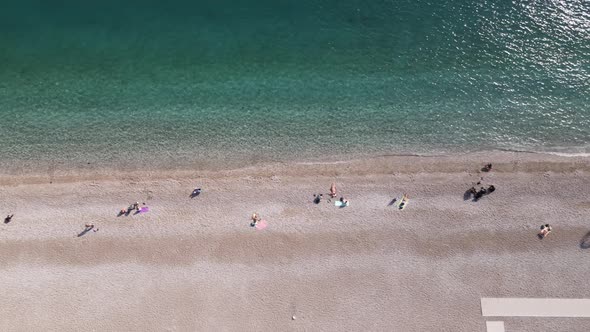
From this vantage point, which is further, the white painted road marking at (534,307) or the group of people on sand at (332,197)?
the group of people on sand at (332,197)

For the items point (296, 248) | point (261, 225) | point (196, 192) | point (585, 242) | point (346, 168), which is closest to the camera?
point (585, 242)

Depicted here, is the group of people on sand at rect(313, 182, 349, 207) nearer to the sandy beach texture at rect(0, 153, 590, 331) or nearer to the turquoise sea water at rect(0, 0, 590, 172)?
the sandy beach texture at rect(0, 153, 590, 331)

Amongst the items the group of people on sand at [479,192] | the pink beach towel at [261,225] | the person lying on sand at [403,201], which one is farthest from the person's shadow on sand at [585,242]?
the pink beach towel at [261,225]

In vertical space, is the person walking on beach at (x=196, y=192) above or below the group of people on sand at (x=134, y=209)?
above

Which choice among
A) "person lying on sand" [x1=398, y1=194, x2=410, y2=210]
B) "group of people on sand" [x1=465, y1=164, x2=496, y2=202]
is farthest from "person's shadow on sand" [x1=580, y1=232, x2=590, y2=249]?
"person lying on sand" [x1=398, y1=194, x2=410, y2=210]

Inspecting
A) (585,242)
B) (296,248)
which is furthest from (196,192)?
(585,242)

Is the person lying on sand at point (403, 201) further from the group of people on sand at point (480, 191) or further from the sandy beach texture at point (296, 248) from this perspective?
the group of people on sand at point (480, 191)

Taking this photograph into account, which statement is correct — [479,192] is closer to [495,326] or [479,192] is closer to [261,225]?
[495,326]
